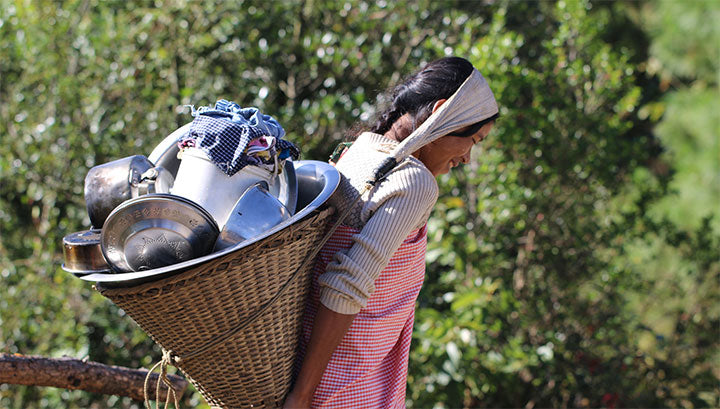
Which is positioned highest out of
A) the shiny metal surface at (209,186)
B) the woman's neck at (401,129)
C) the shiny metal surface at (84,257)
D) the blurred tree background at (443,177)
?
the shiny metal surface at (209,186)

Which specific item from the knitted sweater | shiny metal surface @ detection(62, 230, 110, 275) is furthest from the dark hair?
shiny metal surface @ detection(62, 230, 110, 275)

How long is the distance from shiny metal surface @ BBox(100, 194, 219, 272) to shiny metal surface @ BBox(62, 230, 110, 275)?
8cm

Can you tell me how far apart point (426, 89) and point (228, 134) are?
0.43 m

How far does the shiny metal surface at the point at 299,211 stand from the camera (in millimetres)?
1125

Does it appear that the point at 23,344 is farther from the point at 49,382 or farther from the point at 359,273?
the point at 359,273

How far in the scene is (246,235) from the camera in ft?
3.93

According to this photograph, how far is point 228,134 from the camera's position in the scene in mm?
1271

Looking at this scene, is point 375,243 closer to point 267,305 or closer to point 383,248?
point 383,248

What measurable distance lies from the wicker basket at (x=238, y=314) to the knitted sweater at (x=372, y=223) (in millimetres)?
60

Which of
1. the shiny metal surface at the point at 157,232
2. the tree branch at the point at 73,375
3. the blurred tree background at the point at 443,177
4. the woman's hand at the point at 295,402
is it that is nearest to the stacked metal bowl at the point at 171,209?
the shiny metal surface at the point at 157,232

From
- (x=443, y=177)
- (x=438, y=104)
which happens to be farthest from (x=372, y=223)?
(x=443, y=177)

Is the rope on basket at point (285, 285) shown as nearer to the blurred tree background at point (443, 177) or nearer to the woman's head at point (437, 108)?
the woman's head at point (437, 108)

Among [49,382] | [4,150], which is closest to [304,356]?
[49,382]

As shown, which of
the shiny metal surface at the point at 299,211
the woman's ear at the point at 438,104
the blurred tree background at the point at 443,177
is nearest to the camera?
the shiny metal surface at the point at 299,211
